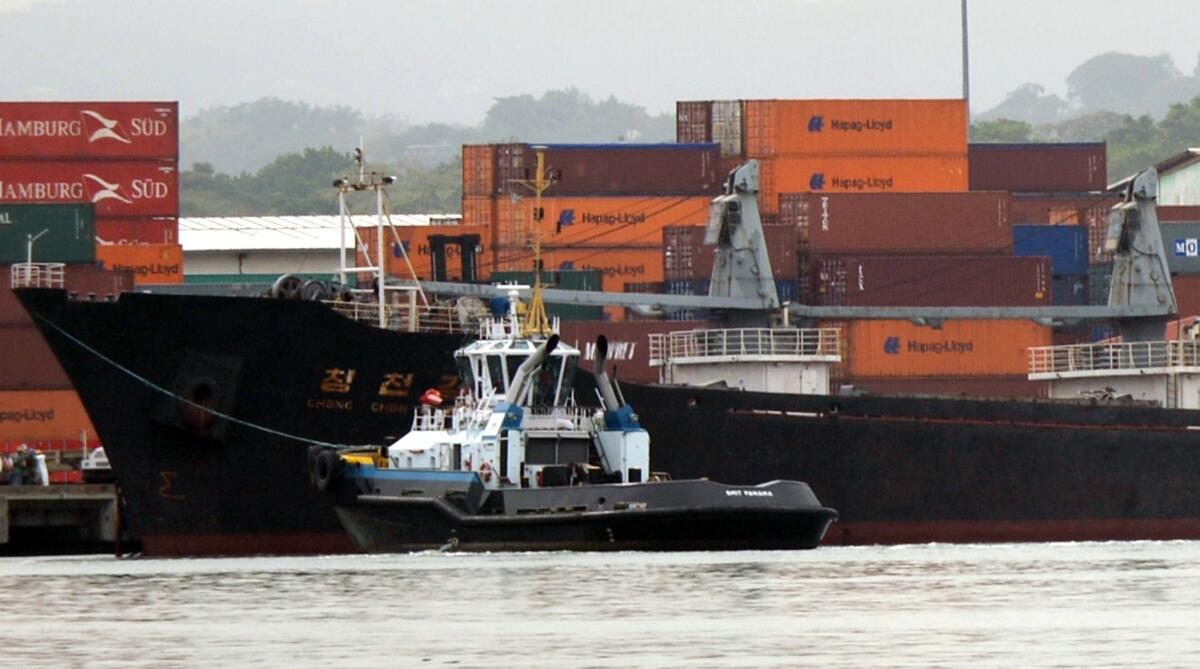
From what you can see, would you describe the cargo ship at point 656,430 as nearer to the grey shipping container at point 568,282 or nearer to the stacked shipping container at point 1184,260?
the grey shipping container at point 568,282

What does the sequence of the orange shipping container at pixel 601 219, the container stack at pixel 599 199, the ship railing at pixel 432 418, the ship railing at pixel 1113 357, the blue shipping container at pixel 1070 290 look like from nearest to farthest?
the ship railing at pixel 432 418 → the ship railing at pixel 1113 357 → the blue shipping container at pixel 1070 290 → the orange shipping container at pixel 601 219 → the container stack at pixel 599 199

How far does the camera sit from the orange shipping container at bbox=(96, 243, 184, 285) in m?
63.1

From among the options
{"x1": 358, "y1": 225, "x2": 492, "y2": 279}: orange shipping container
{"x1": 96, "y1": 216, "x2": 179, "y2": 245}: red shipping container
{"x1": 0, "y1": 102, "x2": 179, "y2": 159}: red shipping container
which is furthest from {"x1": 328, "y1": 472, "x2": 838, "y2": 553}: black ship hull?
{"x1": 0, "y1": 102, "x2": 179, "y2": 159}: red shipping container

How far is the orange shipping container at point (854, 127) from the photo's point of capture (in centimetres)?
6588

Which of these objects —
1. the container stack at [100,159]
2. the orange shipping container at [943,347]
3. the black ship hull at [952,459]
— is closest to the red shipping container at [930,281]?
the orange shipping container at [943,347]

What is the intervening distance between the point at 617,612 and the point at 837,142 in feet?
133

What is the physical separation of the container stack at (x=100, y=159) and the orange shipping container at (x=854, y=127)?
15.5 metres

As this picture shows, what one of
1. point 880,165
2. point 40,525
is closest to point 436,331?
point 40,525

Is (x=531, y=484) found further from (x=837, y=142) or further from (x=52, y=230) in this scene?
(x=837, y=142)

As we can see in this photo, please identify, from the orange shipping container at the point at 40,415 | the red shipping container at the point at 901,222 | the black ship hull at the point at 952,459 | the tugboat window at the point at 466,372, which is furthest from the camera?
the red shipping container at the point at 901,222

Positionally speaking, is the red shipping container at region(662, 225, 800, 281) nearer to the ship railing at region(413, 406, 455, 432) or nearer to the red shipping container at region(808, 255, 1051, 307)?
the red shipping container at region(808, 255, 1051, 307)

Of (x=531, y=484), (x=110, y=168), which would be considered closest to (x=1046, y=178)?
(x=110, y=168)

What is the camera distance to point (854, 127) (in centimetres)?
6631

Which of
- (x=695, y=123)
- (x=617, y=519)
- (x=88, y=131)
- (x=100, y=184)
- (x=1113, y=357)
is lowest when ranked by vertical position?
(x=617, y=519)
